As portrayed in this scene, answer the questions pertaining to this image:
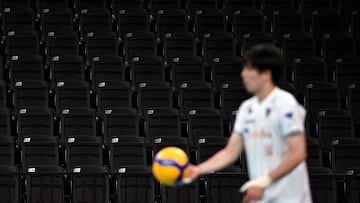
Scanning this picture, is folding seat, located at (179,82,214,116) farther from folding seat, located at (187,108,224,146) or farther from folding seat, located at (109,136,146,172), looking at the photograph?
folding seat, located at (109,136,146,172)

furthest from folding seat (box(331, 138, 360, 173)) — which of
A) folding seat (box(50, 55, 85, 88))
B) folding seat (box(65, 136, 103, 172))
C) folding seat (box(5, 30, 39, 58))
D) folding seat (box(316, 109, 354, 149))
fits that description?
folding seat (box(5, 30, 39, 58))

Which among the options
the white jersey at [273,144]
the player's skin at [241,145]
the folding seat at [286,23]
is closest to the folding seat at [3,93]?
the folding seat at [286,23]

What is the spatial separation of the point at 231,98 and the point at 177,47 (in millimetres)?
1847

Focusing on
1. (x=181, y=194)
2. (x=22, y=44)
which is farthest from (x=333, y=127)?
(x=22, y=44)

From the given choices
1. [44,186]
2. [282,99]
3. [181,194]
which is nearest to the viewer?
[282,99]

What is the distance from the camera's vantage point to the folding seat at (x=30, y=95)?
1436 centimetres

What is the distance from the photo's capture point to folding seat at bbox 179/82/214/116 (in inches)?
569

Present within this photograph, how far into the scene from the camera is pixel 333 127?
45.3 feet

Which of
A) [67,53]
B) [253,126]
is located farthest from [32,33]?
[253,126]

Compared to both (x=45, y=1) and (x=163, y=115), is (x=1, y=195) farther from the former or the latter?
(x=45, y=1)

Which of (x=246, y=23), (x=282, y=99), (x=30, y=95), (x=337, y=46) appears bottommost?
(x=282, y=99)

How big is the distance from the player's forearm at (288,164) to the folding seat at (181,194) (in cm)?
713

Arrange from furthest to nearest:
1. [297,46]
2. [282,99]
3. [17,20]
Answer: [17,20], [297,46], [282,99]

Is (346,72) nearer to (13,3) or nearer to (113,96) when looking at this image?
(113,96)
